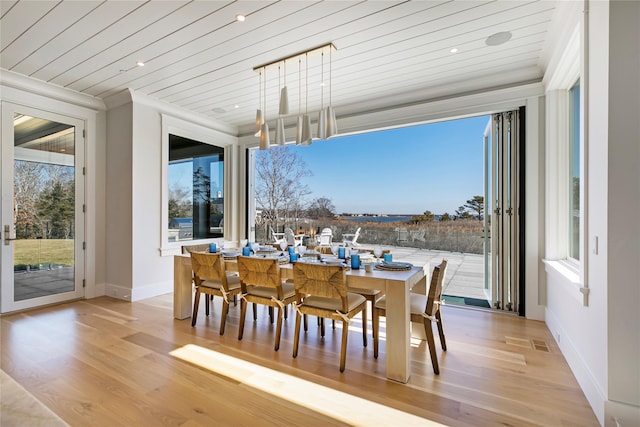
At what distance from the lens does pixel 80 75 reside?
3.76 metres

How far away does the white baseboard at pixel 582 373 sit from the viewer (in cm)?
180

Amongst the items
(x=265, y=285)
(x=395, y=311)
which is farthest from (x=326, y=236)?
(x=395, y=311)

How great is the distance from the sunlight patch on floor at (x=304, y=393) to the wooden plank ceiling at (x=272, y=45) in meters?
Answer: 2.92

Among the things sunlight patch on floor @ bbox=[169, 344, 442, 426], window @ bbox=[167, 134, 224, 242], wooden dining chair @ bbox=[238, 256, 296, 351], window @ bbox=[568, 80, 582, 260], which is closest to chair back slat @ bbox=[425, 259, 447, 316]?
sunlight patch on floor @ bbox=[169, 344, 442, 426]

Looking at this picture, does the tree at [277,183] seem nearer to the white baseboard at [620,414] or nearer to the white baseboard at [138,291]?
the white baseboard at [138,291]

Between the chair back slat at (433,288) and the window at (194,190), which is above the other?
the window at (194,190)

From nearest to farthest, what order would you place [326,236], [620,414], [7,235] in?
1. [620,414]
2. [7,235]
3. [326,236]

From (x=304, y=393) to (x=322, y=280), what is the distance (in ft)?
2.62

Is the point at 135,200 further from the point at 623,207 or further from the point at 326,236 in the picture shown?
the point at 623,207

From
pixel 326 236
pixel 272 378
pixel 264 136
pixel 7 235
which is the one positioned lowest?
pixel 272 378

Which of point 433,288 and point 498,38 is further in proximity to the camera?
point 498,38

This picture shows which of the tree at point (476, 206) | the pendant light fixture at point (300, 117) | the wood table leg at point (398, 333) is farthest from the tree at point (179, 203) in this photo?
the tree at point (476, 206)

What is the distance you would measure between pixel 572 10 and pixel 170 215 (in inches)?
209

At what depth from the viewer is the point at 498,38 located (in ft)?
9.52
